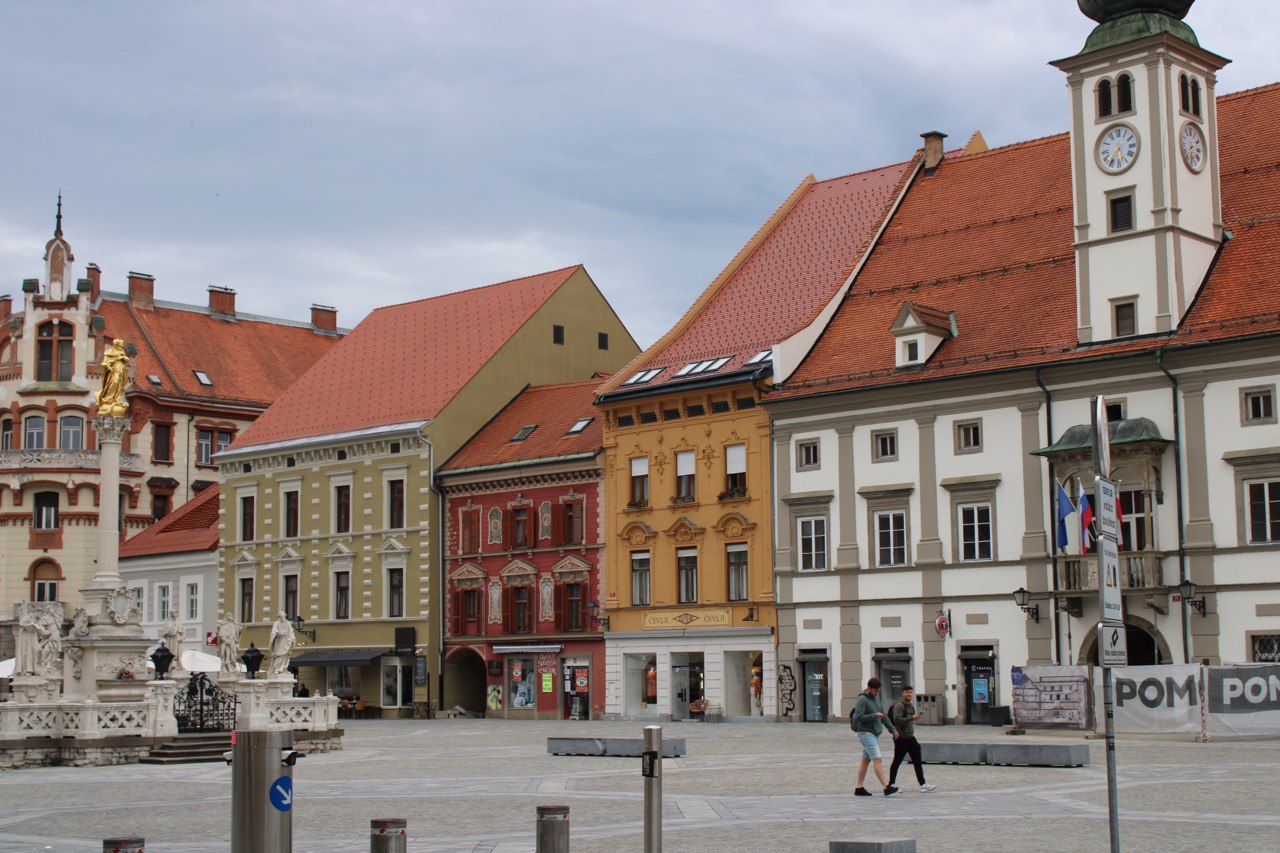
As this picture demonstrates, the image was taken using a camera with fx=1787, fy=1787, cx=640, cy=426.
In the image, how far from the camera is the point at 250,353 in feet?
297

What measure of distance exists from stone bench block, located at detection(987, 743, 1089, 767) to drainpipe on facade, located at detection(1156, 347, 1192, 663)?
15.2 meters

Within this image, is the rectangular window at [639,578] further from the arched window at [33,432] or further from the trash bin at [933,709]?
the arched window at [33,432]

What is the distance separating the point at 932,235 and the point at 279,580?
30.6 metres

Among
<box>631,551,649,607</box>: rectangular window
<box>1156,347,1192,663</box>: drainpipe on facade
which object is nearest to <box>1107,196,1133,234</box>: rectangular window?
<box>1156,347,1192,663</box>: drainpipe on facade

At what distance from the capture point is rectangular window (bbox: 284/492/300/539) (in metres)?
70.1

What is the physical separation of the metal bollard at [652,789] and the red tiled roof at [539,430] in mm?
44199

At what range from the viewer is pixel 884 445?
50.1 meters

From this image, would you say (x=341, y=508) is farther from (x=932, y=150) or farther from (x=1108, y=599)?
(x=1108, y=599)

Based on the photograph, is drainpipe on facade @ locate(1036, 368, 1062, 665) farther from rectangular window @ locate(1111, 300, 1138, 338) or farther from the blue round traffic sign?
the blue round traffic sign

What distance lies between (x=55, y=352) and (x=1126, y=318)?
170ft

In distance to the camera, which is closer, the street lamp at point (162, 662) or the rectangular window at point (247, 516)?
the street lamp at point (162, 662)

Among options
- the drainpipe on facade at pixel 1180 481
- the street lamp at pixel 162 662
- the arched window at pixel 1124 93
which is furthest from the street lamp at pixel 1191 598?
the street lamp at pixel 162 662

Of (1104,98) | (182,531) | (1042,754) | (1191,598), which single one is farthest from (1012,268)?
(182,531)

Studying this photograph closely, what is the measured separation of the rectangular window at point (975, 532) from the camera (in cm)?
4769
